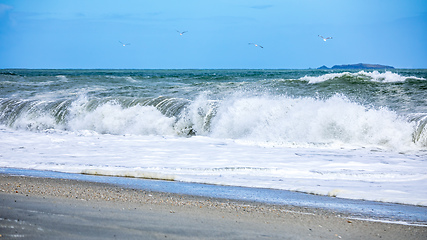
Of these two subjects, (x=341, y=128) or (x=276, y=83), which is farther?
(x=276, y=83)

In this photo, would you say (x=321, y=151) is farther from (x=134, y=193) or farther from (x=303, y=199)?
(x=134, y=193)

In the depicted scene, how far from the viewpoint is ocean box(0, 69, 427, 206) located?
6.69 m

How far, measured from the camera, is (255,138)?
451 inches

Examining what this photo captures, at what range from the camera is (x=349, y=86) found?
690 inches

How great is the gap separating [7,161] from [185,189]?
380 centimetres

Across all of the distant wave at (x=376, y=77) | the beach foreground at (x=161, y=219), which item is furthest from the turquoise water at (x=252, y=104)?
the beach foreground at (x=161, y=219)

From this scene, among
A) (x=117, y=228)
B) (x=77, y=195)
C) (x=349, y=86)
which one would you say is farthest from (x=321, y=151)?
(x=349, y=86)

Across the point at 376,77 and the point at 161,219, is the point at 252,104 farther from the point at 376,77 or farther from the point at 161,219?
the point at 161,219

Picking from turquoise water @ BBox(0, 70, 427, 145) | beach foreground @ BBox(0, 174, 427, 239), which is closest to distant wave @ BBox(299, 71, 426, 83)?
turquoise water @ BBox(0, 70, 427, 145)

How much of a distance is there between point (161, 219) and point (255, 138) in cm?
776

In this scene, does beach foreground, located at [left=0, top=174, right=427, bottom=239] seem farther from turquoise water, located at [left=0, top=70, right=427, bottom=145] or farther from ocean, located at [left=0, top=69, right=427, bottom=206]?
turquoise water, located at [left=0, top=70, right=427, bottom=145]

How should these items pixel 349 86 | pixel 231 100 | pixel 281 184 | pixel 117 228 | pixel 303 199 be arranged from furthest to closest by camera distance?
pixel 349 86 < pixel 231 100 < pixel 281 184 < pixel 303 199 < pixel 117 228

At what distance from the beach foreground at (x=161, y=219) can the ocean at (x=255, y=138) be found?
1482 mm

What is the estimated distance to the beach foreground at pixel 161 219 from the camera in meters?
3.35
